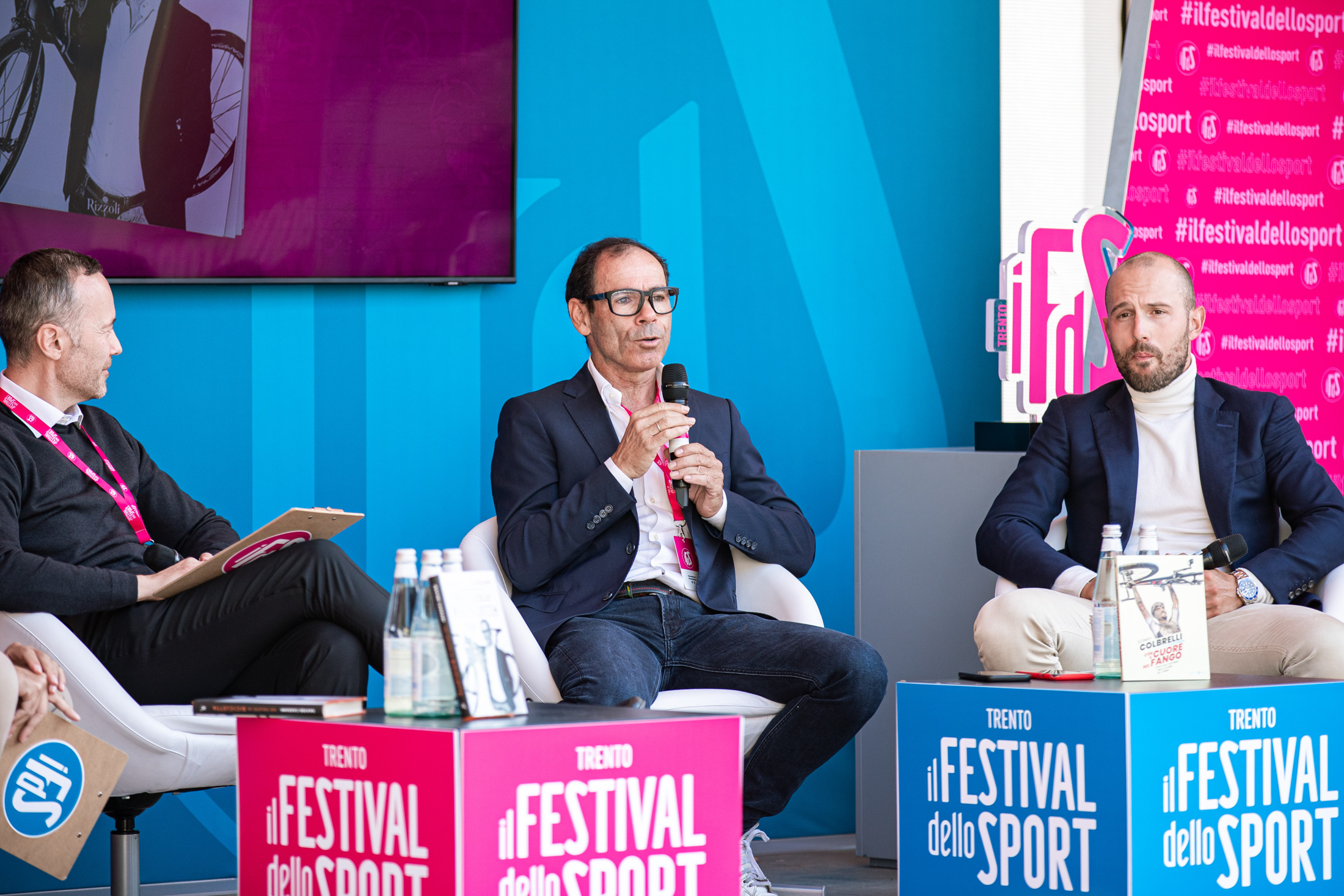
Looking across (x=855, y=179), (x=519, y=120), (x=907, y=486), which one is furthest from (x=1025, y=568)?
(x=519, y=120)

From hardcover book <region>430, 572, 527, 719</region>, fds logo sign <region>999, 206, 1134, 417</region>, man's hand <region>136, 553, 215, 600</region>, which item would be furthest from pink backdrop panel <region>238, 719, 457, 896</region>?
fds logo sign <region>999, 206, 1134, 417</region>

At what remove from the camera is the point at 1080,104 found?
14.4 feet

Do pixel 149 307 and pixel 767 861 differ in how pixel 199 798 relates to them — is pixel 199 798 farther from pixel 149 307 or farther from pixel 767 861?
pixel 767 861

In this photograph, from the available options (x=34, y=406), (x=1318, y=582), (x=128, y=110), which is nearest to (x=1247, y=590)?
(x=1318, y=582)

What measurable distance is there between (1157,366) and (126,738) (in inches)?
91.5

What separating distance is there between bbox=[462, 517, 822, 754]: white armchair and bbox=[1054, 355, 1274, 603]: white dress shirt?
794 mm

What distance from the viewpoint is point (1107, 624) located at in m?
2.51

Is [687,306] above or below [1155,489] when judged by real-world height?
above

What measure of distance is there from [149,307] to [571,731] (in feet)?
6.86

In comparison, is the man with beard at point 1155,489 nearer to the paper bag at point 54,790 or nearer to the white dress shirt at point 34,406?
the paper bag at point 54,790

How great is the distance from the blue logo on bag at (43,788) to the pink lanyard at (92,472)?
694mm

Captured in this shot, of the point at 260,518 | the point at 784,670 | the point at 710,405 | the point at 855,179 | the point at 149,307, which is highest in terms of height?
the point at 855,179

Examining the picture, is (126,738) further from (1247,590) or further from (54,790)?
(1247,590)

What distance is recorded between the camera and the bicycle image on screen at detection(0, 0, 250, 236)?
3387mm
